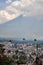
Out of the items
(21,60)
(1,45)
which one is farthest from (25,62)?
(1,45)

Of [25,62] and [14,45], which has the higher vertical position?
[14,45]

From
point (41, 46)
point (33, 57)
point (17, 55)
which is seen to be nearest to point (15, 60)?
point (17, 55)

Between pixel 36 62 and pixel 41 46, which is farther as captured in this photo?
pixel 41 46

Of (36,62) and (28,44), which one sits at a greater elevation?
(28,44)

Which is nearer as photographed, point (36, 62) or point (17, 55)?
point (36, 62)

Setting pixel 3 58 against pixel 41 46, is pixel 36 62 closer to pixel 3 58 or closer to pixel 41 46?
pixel 41 46

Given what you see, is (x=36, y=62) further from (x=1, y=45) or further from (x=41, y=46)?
(x=1, y=45)

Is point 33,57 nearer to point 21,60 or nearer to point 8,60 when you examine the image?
point 21,60
